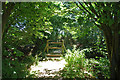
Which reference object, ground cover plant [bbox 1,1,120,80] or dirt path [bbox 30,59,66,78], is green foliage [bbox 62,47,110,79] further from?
dirt path [bbox 30,59,66,78]

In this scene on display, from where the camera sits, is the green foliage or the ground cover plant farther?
the green foliage

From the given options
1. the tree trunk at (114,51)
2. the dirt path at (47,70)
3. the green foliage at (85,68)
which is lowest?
the dirt path at (47,70)

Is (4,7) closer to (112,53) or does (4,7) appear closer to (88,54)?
(112,53)

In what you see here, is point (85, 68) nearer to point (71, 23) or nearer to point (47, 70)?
point (47, 70)

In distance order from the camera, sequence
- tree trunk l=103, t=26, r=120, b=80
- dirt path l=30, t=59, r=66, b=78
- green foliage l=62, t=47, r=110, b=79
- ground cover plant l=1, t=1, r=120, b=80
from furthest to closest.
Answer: dirt path l=30, t=59, r=66, b=78 < green foliage l=62, t=47, r=110, b=79 < tree trunk l=103, t=26, r=120, b=80 < ground cover plant l=1, t=1, r=120, b=80

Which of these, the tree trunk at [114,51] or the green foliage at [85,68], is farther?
the green foliage at [85,68]

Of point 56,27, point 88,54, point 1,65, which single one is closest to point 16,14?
point 1,65

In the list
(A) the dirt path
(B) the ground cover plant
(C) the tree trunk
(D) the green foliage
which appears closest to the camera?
(B) the ground cover plant

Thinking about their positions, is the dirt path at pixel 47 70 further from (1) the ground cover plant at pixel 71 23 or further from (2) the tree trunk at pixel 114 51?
(2) the tree trunk at pixel 114 51

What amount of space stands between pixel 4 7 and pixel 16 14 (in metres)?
0.54

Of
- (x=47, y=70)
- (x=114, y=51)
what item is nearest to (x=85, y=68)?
(x=47, y=70)

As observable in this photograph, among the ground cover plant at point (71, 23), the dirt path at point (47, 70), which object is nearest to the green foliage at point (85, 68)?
the ground cover plant at point (71, 23)

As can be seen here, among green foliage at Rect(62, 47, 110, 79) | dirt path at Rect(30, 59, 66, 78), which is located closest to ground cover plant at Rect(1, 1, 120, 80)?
green foliage at Rect(62, 47, 110, 79)

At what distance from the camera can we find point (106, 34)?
258 centimetres
